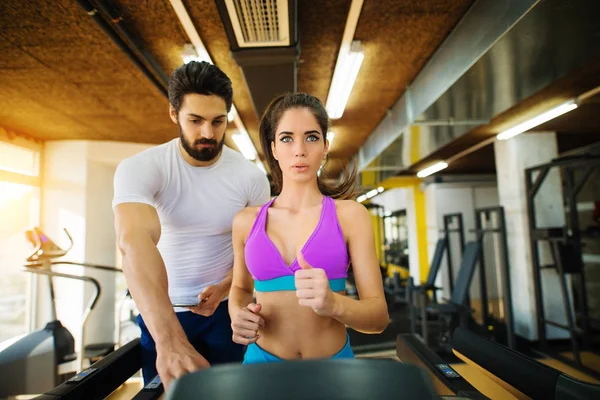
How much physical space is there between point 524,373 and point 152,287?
1.26 metres

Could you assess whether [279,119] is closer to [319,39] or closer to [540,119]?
[319,39]

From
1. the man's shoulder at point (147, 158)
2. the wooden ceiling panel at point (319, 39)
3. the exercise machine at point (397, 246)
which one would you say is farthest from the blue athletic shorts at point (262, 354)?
the exercise machine at point (397, 246)

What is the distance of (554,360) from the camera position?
4523mm

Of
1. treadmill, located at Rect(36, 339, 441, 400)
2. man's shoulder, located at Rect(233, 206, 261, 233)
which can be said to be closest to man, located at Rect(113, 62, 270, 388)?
man's shoulder, located at Rect(233, 206, 261, 233)

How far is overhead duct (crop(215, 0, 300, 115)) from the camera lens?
2.15 meters

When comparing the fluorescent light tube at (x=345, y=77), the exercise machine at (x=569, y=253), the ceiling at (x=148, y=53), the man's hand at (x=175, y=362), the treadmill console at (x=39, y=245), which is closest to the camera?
the man's hand at (x=175, y=362)

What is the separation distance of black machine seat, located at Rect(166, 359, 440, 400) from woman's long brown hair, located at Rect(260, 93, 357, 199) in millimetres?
725

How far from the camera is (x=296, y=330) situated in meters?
1.02

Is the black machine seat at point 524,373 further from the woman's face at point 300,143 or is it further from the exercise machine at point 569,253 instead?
the exercise machine at point 569,253

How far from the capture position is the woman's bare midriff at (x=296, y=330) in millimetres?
1018

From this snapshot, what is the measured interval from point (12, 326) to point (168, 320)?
5.45 metres

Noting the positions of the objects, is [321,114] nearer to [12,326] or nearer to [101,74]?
[101,74]

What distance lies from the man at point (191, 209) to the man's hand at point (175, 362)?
0.12 meters

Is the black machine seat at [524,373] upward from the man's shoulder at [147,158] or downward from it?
downward
